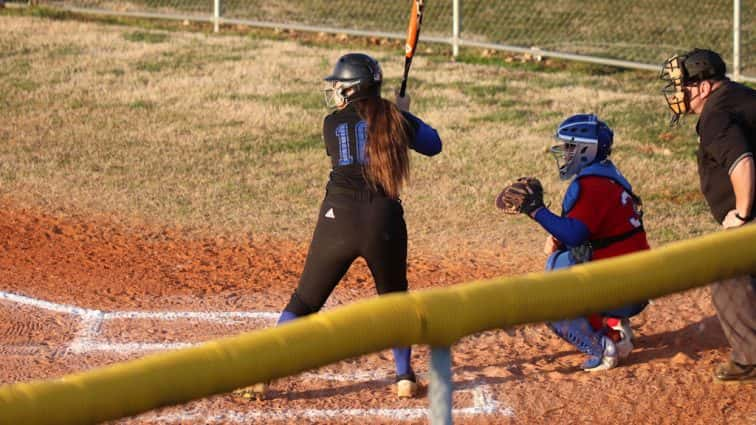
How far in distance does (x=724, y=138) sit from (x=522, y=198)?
1.08 meters

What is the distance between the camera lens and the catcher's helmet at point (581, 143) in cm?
614

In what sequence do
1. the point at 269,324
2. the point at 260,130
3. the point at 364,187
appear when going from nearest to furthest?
1. the point at 364,187
2. the point at 269,324
3. the point at 260,130

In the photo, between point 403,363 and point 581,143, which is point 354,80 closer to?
point 581,143

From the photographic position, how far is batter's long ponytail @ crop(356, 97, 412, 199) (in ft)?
18.9

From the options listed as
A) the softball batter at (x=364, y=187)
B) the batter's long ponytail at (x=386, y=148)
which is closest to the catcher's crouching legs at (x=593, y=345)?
the softball batter at (x=364, y=187)

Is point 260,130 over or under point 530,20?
under

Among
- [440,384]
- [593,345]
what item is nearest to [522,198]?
[593,345]

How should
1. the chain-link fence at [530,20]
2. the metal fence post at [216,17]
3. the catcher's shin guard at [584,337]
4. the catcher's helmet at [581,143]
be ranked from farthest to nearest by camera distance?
1. the metal fence post at [216,17]
2. the chain-link fence at [530,20]
3. the catcher's shin guard at [584,337]
4. the catcher's helmet at [581,143]

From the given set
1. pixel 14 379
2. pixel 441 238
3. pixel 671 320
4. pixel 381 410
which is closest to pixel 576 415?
pixel 381 410

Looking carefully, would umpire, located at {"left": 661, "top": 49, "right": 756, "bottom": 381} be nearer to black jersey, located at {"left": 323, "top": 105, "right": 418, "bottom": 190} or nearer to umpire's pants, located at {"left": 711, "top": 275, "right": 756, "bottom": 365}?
umpire's pants, located at {"left": 711, "top": 275, "right": 756, "bottom": 365}

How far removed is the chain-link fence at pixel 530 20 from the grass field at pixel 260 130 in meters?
0.44

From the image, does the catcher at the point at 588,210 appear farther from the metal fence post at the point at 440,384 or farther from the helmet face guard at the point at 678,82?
the metal fence post at the point at 440,384

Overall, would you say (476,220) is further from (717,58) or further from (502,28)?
(502,28)

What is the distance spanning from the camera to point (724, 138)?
6.02 metres
